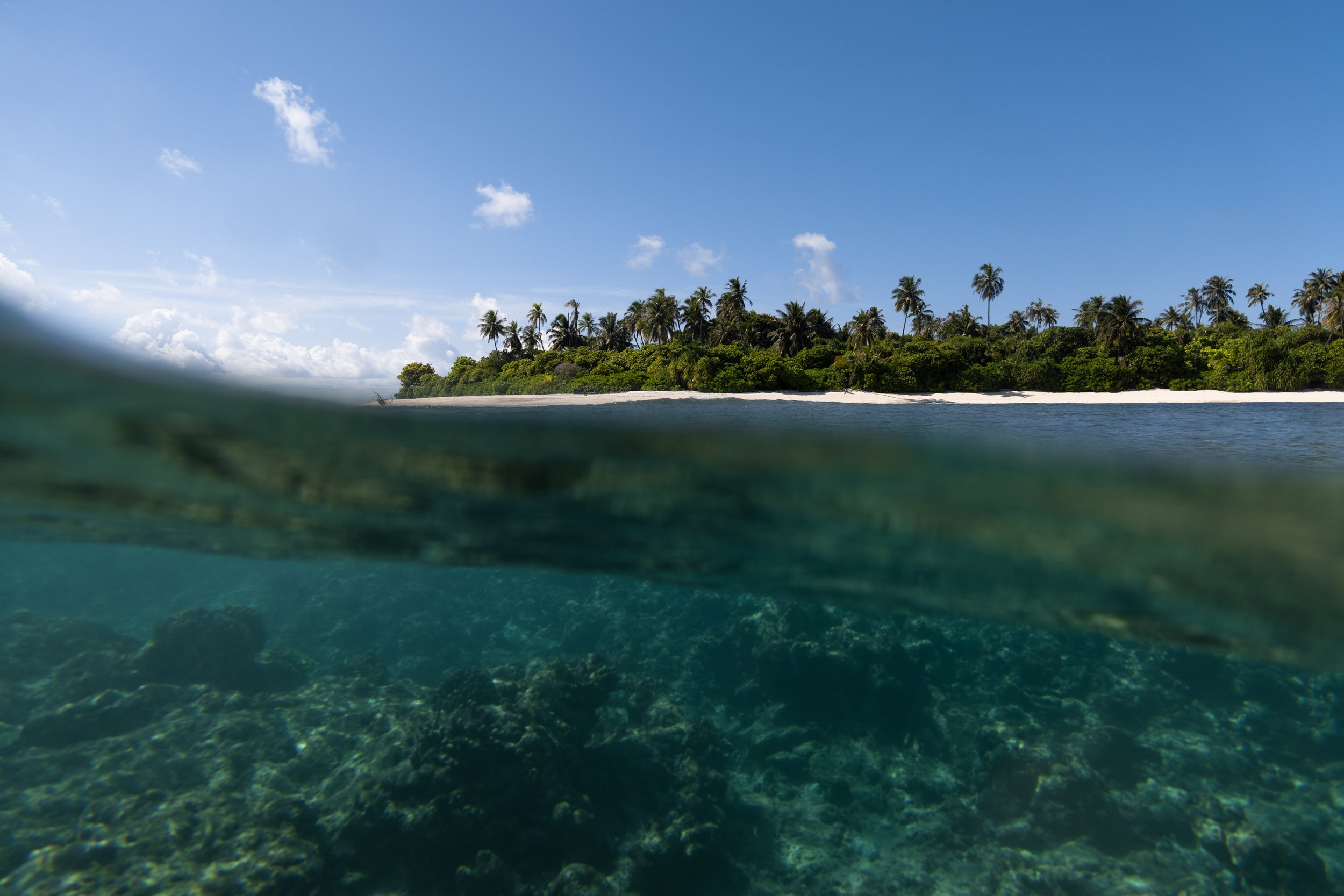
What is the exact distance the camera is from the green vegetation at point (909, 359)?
52281mm

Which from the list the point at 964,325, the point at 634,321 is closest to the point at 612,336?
the point at 634,321

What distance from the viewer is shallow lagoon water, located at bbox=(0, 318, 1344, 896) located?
9.25m

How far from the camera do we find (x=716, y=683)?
1622 centimetres

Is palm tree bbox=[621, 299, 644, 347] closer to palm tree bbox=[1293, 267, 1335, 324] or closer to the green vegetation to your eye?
the green vegetation

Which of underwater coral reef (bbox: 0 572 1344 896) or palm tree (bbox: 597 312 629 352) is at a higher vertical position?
palm tree (bbox: 597 312 629 352)

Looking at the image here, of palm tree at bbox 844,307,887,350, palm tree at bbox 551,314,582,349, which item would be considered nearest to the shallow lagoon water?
palm tree at bbox 844,307,887,350

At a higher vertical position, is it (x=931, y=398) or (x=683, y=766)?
(x=931, y=398)

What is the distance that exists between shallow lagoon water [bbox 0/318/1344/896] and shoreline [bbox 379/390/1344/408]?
3023 centimetres

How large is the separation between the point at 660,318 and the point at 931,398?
123 feet

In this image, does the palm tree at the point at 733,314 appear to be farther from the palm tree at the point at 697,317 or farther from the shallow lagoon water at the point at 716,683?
the shallow lagoon water at the point at 716,683

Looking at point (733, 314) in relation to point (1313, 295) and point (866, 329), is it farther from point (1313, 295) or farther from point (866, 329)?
point (1313, 295)

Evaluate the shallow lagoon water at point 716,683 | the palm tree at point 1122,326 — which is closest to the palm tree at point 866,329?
the palm tree at point 1122,326

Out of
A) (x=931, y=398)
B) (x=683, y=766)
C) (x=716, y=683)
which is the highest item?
(x=931, y=398)

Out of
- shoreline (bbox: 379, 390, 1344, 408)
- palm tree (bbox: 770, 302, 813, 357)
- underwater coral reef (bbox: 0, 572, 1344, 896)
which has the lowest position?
underwater coral reef (bbox: 0, 572, 1344, 896)
